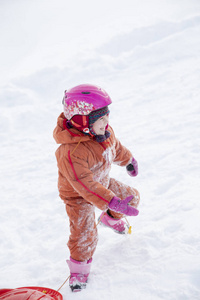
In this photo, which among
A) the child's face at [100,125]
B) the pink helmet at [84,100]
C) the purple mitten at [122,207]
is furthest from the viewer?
the child's face at [100,125]

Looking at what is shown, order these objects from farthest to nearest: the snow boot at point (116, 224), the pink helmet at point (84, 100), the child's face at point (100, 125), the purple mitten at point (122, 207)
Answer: the snow boot at point (116, 224)
the child's face at point (100, 125)
the pink helmet at point (84, 100)
the purple mitten at point (122, 207)

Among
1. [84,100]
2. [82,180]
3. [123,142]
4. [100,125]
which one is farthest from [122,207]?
[123,142]

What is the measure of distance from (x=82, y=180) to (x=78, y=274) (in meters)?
0.85

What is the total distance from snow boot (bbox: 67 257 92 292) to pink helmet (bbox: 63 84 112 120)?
1.23 m

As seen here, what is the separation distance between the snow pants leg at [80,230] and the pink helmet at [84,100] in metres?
0.75

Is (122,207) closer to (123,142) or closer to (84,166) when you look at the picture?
(84,166)

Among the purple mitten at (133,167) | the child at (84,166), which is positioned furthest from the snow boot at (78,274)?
the purple mitten at (133,167)

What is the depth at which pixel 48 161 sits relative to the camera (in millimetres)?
5289

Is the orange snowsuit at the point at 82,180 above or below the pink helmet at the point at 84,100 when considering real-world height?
below

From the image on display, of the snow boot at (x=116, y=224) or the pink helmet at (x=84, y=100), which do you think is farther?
the snow boot at (x=116, y=224)

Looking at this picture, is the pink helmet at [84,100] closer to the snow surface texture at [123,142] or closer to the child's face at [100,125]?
the child's face at [100,125]

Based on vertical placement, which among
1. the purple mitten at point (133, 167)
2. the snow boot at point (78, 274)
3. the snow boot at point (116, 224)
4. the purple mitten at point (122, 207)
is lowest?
the snow boot at point (78, 274)

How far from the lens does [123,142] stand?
17.8 ft

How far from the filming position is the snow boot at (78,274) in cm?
249
